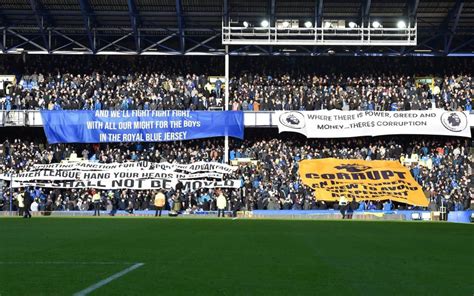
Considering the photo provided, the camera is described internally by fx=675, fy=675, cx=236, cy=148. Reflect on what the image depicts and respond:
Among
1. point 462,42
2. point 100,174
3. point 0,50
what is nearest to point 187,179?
point 100,174

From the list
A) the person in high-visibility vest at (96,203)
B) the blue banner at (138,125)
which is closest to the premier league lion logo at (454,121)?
the blue banner at (138,125)

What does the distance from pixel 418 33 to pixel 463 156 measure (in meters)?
9.23

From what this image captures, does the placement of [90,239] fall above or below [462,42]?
below

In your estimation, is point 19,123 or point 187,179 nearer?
point 187,179

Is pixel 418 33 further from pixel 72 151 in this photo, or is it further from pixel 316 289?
pixel 316 289

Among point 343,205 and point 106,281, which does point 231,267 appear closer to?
point 106,281

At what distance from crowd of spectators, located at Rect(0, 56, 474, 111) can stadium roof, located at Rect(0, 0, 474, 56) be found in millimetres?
1405

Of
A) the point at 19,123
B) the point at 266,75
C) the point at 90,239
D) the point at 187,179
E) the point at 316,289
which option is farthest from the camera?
the point at 266,75

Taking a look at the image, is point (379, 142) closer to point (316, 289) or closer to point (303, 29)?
point (303, 29)

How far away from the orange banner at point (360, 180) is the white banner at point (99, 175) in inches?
237

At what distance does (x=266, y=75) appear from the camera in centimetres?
4978

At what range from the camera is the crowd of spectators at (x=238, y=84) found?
155 ft

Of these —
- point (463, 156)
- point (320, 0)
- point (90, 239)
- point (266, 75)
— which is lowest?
point (90, 239)

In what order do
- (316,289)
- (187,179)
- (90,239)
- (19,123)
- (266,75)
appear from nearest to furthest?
1. (316,289)
2. (90,239)
3. (187,179)
4. (19,123)
5. (266,75)
